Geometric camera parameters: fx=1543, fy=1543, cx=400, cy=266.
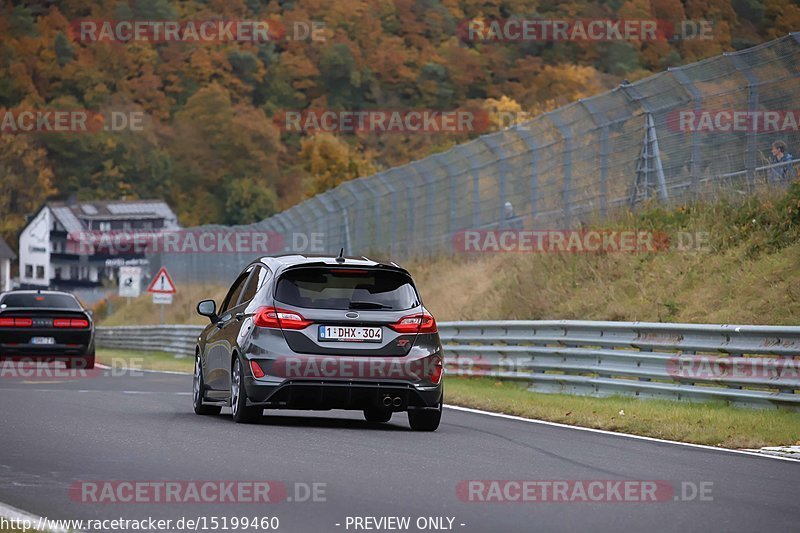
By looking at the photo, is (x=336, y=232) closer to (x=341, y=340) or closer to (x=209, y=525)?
(x=341, y=340)

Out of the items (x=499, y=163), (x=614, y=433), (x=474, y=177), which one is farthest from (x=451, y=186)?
(x=614, y=433)

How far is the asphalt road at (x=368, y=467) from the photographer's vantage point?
321 inches

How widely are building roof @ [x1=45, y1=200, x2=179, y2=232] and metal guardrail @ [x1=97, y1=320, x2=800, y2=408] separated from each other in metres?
128

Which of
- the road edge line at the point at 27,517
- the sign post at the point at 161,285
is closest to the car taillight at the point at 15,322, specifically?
the sign post at the point at 161,285

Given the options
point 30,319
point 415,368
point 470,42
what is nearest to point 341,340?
point 415,368

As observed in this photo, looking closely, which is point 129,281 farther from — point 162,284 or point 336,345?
point 336,345

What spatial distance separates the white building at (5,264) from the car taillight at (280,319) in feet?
484

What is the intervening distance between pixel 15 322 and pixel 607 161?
10.7 m

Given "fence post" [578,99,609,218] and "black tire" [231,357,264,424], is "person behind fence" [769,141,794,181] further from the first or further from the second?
"black tire" [231,357,264,424]

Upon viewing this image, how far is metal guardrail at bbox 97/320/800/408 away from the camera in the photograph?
15.2m

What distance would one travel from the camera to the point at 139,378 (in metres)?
25.1
